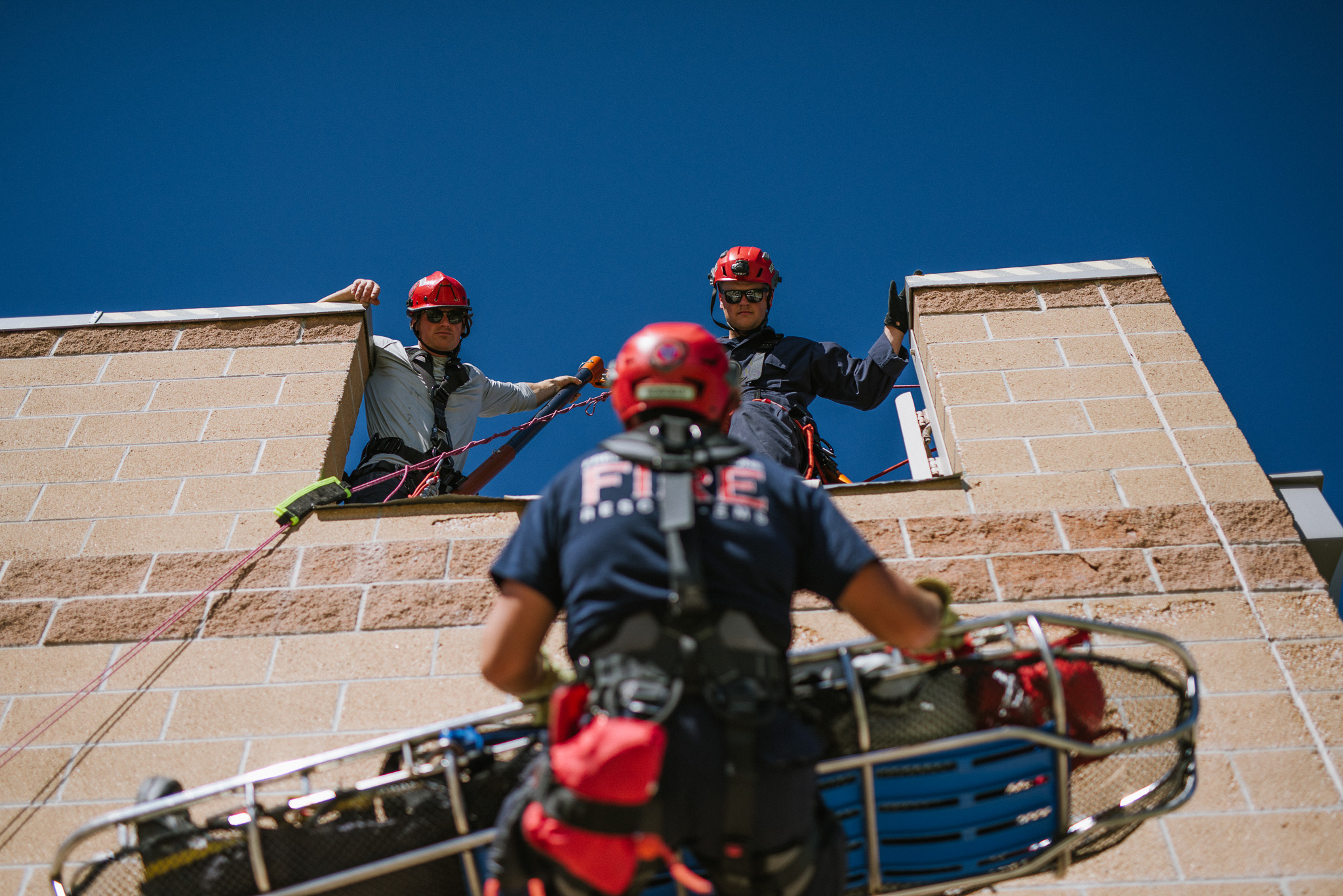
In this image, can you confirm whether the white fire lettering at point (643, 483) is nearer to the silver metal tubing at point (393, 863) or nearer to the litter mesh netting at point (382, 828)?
the litter mesh netting at point (382, 828)

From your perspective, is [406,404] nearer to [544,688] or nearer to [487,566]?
[487,566]

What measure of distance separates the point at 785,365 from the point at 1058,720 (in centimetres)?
382

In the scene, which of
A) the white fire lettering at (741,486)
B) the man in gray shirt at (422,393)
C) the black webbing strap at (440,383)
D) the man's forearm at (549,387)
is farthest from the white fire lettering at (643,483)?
the man's forearm at (549,387)

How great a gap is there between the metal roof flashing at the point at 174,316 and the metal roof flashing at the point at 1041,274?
11.9 ft

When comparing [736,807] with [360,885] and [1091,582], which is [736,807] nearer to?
[360,885]

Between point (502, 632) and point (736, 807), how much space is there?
72 cm

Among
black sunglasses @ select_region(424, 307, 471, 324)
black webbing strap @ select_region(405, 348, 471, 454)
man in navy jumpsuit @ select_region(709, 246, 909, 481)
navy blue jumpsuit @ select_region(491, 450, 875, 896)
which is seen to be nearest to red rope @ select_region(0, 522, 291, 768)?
black webbing strap @ select_region(405, 348, 471, 454)

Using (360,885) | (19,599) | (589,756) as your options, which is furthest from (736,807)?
(19,599)

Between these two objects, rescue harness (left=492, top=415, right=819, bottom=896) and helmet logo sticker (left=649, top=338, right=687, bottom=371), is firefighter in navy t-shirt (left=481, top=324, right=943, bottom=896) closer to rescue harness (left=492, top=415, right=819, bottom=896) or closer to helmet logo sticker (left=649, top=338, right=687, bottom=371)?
rescue harness (left=492, top=415, right=819, bottom=896)

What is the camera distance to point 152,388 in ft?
19.0

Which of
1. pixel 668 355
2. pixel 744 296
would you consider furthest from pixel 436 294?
pixel 668 355

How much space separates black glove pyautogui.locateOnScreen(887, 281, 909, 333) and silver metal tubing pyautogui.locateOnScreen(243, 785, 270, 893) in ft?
15.4

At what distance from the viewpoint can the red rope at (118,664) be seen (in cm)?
424

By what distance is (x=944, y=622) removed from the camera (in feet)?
8.43
